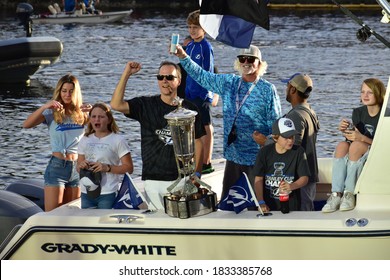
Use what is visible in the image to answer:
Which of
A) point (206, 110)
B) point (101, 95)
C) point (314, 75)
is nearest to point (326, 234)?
point (206, 110)

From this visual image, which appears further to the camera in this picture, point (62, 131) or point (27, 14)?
point (27, 14)

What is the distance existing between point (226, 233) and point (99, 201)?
1089mm

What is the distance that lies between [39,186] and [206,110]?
1711 mm

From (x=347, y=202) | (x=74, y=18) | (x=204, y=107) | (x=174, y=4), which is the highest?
(x=347, y=202)

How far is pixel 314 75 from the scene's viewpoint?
89.5 feet

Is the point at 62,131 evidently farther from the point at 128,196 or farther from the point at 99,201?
the point at 128,196

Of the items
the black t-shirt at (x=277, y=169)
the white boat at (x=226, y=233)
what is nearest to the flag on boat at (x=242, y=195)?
the white boat at (x=226, y=233)

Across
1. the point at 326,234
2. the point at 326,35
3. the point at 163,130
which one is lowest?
the point at 326,35

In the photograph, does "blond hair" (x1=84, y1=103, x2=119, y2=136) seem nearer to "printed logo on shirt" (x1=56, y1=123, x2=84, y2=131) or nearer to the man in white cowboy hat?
"printed logo on shirt" (x1=56, y1=123, x2=84, y2=131)

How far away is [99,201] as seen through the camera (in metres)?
7.86

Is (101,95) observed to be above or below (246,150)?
below

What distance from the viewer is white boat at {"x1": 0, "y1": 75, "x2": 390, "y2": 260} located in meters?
7.12

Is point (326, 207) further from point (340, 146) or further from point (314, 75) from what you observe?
point (314, 75)

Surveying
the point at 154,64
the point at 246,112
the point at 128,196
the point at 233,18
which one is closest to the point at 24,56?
the point at 154,64
